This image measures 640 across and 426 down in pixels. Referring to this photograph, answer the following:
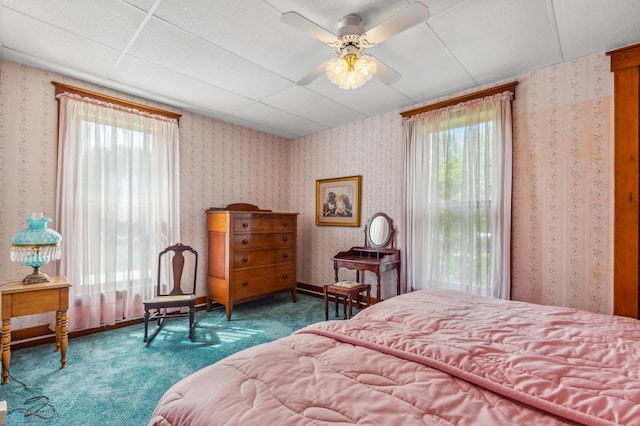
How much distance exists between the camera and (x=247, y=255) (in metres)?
3.80

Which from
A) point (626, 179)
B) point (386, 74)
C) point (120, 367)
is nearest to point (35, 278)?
point (120, 367)

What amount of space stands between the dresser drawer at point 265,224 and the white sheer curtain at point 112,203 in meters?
0.76

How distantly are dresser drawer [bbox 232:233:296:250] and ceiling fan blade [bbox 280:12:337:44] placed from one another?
247 centimetres

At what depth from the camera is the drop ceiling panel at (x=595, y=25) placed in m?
1.91

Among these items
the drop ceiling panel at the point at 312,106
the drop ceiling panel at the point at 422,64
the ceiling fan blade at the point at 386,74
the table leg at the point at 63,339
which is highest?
the drop ceiling panel at the point at 422,64

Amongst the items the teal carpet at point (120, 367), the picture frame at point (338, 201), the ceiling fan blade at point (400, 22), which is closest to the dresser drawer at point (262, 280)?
the teal carpet at point (120, 367)

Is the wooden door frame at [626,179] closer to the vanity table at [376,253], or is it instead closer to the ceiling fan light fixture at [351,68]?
the vanity table at [376,253]

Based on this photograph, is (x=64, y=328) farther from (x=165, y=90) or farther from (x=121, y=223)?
(x=165, y=90)

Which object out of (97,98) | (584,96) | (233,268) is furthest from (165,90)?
(584,96)

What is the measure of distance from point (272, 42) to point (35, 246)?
8.09 feet

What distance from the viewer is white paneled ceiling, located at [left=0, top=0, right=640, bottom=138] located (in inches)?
77.1

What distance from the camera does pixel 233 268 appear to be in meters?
3.64

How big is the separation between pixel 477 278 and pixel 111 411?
3.21m

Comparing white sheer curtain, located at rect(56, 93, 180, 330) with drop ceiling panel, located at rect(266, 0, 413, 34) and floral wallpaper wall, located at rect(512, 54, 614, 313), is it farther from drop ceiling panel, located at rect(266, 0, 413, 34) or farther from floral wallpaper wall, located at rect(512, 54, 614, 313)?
floral wallpaper wall, located at rect(512, 54, 614, 313)
